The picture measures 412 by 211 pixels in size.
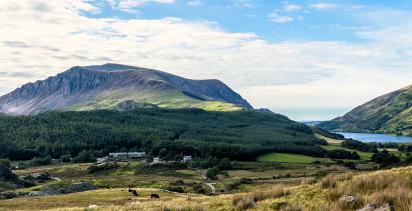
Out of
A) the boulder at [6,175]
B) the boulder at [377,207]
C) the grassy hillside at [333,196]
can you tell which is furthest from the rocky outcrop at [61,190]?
the boulder at [377,207]

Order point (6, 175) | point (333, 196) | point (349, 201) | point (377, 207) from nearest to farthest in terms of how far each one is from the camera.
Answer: point (377, 207)
point (349, 201)
point (333, 196)
point (6, 175)

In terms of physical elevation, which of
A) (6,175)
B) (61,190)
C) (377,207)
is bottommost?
(6,175)

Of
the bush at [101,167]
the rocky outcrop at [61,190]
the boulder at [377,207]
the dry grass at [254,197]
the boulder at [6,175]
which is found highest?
the boulder at [377,207]

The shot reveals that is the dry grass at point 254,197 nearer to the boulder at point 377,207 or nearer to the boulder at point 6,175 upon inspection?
the boulder at point 377,207

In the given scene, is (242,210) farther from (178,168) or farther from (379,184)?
(178,168)

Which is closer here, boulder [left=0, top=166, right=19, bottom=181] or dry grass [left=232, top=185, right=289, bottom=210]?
dry grass [left=232, top=185, right=289, bottom=210]

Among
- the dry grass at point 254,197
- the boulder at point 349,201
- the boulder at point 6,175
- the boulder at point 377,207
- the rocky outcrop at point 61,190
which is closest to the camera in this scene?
the boulder at point 377,207

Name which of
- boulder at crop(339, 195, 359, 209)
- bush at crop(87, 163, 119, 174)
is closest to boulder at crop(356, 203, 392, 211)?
boulder at crop(339, 195, 359, 209)

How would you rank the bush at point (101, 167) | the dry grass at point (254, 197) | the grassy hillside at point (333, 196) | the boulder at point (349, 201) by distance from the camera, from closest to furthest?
the grassy hillside at point (333, 196)
the boulder at point (349, 201)
the dry grass at point (254, 197)
the bush at point (101, 167)

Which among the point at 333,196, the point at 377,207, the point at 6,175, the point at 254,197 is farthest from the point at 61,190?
the point at 377,207

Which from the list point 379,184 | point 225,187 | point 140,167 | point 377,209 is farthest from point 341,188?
point 140,167

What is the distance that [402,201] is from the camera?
56.4 feet

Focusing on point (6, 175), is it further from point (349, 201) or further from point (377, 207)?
point (377, 207)

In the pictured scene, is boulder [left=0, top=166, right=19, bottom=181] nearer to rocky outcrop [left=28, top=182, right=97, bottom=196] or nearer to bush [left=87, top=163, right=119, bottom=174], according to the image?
rocky outcrop [left=28, top=182, right=97, bottom=196]
